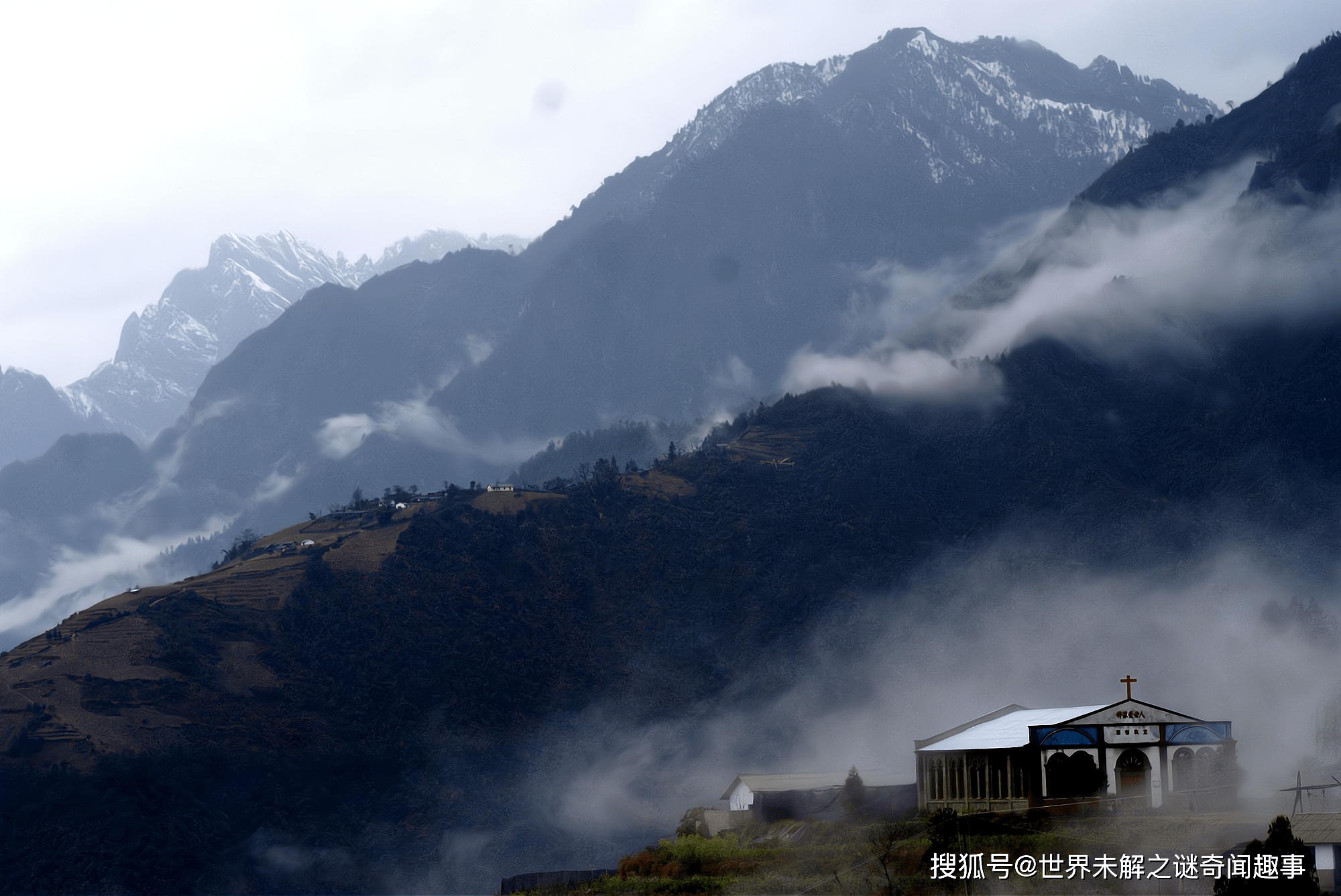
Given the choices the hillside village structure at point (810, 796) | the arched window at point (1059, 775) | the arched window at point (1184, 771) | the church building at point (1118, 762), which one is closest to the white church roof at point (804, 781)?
the hillside village structure at point (810, 796)

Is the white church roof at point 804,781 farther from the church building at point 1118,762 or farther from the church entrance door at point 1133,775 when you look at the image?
the church entrance door at point 1133,775

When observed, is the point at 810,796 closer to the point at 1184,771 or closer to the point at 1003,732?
the point at 1003,732

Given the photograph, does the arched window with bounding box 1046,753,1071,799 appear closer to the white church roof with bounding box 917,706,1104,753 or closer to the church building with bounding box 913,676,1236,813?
the church building with bounding box 913,676,1236,813

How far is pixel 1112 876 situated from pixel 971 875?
6884mm

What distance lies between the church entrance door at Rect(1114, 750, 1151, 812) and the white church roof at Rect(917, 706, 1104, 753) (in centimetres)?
373

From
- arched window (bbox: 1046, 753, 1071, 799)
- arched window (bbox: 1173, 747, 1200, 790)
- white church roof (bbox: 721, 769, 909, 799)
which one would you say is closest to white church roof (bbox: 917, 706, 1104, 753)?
arched window (bbox: 1046, 753, 1071, 799)

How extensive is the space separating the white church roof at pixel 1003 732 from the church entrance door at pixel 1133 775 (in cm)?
373

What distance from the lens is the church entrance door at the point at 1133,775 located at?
3669 inches

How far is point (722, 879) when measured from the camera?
9038 centimetres

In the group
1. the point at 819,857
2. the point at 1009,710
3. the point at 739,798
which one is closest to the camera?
the point at 819,857

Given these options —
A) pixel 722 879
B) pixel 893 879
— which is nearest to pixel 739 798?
pixel 722 879

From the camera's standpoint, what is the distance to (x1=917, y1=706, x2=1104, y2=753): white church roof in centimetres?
9712

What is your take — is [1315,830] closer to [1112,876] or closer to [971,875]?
[1112,876]

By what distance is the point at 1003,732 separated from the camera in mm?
102625
